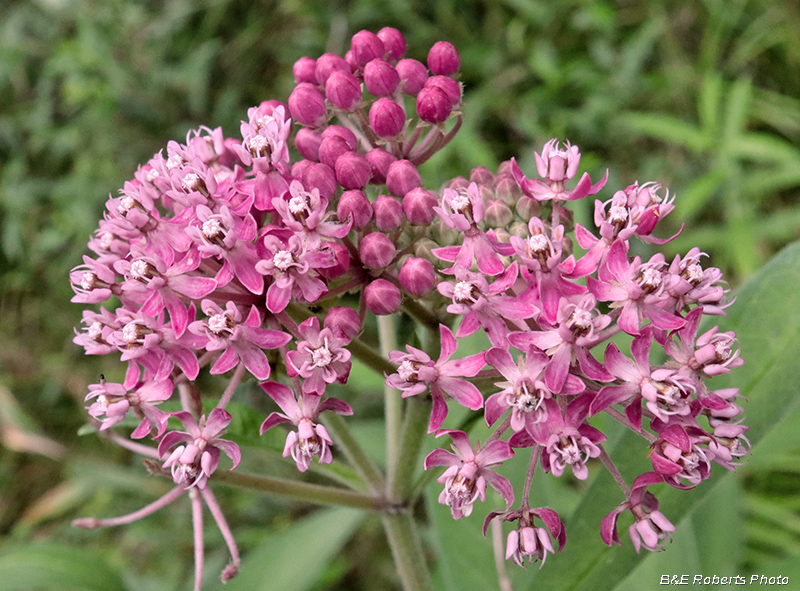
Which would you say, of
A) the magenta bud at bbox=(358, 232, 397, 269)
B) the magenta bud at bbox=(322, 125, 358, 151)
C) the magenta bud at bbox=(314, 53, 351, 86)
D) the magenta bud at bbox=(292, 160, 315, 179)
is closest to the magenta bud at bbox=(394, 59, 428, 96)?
the magenta bud at bbox=(314, 53, 351, 86)

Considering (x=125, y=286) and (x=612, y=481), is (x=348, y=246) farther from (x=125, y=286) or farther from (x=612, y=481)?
(x=612, y=481)

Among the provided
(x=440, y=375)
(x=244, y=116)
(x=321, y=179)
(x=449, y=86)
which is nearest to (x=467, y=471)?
(x=440, y=375)

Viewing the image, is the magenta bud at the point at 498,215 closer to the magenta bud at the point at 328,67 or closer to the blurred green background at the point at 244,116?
the magenta bud at the point at 328,67

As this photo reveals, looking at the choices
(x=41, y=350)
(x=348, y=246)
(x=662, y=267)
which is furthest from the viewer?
(x=41, y=350)

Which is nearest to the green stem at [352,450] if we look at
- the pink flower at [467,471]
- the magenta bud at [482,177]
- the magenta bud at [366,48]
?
the pink flower at [467,471]

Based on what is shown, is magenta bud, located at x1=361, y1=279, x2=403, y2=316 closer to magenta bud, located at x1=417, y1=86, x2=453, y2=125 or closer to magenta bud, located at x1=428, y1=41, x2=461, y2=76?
magenta bud, located at x1=417, y1=86, x2=453, y2=125

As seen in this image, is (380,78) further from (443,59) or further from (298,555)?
(298,555)

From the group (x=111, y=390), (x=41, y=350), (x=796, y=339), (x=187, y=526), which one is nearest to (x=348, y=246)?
(x=111, y=390)
